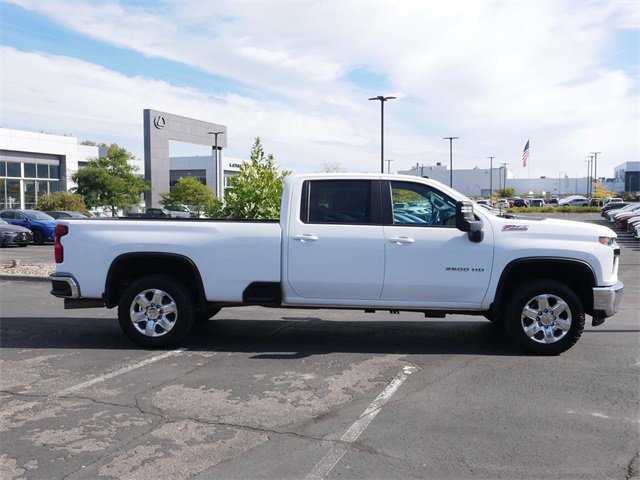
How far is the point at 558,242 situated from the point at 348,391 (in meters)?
2.92

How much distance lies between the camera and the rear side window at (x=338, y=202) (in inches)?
283

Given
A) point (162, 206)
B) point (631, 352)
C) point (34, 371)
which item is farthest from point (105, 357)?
point (162, 206)

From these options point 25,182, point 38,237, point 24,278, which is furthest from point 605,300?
point 25,182

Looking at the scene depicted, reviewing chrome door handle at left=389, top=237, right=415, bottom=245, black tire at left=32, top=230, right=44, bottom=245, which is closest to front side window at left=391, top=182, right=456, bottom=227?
chrome door handle at left=389, top=237, right=415, bottom=245

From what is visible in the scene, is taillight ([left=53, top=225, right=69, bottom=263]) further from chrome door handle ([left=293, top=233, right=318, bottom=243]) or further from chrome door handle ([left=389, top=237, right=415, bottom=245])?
chrome door handle ([left=389, top=237, right=415, bottom=245])

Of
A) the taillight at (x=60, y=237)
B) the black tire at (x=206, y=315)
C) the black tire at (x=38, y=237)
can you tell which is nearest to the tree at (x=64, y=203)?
the black tire at (x=38, y=237)

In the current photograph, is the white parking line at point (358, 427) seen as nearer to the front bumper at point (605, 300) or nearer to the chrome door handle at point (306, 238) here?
the chrome door handle at point (306, 238)

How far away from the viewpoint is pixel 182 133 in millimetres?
48312

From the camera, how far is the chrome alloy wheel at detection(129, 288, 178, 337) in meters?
7.27

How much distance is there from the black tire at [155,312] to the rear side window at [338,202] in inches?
67.3

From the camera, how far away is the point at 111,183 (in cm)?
4159

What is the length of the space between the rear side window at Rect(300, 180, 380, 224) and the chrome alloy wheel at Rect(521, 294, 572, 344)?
1.98 m

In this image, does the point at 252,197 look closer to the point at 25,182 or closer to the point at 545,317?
the point at 545,317

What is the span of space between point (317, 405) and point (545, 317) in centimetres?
302
